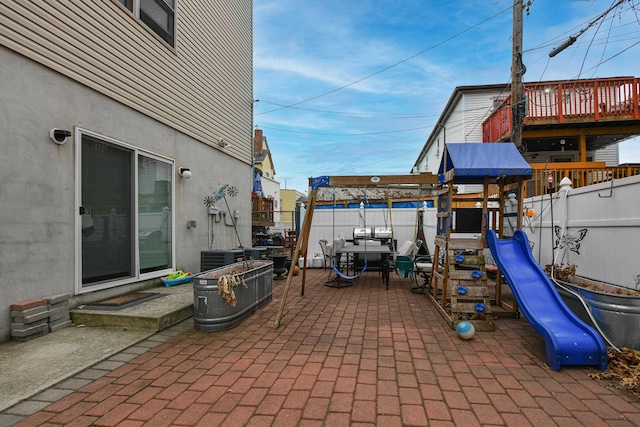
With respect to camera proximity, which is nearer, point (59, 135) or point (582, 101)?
point (59, 135)

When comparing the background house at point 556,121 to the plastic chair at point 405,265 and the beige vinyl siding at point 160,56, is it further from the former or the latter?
the beige vinyl siding at point 160,56

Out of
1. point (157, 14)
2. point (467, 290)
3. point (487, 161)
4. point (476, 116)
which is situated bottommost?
point (467, 290)

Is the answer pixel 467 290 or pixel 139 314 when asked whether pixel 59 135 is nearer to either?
pixel 139 314

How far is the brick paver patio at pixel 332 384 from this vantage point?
7.64ft

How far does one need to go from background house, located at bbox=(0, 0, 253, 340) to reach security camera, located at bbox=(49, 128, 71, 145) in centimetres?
1

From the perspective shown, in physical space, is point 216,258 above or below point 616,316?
above

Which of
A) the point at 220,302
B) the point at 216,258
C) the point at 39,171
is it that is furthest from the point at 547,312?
the point at 39,171

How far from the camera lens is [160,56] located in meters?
6.27

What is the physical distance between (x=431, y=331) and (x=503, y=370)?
1.17 metres

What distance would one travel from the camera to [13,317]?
3584 millimetres

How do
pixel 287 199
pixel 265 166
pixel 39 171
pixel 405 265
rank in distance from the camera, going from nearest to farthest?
1. pixel 39 171
2. pixel 405 265
3. pixel 265 166
4. pixel 287 199

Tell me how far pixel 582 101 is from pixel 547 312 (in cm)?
993

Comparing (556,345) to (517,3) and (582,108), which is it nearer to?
(517,3)

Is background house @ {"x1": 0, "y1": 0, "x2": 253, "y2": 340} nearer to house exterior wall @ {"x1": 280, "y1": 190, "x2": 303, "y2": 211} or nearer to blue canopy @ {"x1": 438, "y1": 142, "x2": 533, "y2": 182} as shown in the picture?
blue canopy @ {"x1": 438, "y1": 142, "x2": 533, "y2": 182}
